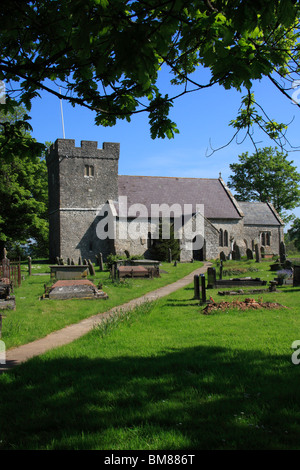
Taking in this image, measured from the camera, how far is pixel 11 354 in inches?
262

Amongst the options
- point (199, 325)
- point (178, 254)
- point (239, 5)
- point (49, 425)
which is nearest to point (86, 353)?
point (49, 425)

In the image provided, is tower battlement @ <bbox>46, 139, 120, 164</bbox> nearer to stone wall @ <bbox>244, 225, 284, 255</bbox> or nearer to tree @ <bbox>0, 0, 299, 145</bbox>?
stone wall @ <bbox>244, 225, 284, 255</bbox>

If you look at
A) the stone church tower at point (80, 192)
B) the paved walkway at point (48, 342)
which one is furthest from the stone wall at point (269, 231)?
the paved walkway at point (48, 342)

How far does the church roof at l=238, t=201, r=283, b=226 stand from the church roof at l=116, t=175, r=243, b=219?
3.09 m

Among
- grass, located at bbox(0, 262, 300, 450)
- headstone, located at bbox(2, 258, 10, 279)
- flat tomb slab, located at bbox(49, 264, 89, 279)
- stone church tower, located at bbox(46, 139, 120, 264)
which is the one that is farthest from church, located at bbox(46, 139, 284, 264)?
grass, located at bbox(0, 262, 300, 450)

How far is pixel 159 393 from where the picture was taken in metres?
4.49

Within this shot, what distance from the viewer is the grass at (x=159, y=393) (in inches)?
136

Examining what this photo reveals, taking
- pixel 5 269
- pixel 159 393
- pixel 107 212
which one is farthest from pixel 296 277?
pixel 107 212

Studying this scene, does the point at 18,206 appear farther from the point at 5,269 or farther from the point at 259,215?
the point at 259,215

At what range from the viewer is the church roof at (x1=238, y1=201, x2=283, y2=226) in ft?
139

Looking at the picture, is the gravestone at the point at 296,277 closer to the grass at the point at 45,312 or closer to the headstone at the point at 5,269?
the grass at the point at 45,312

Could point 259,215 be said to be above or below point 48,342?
above

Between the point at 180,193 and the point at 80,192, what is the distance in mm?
10623

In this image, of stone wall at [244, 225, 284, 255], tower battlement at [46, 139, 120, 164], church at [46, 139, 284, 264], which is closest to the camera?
church at [46, 139, 284, 264]
